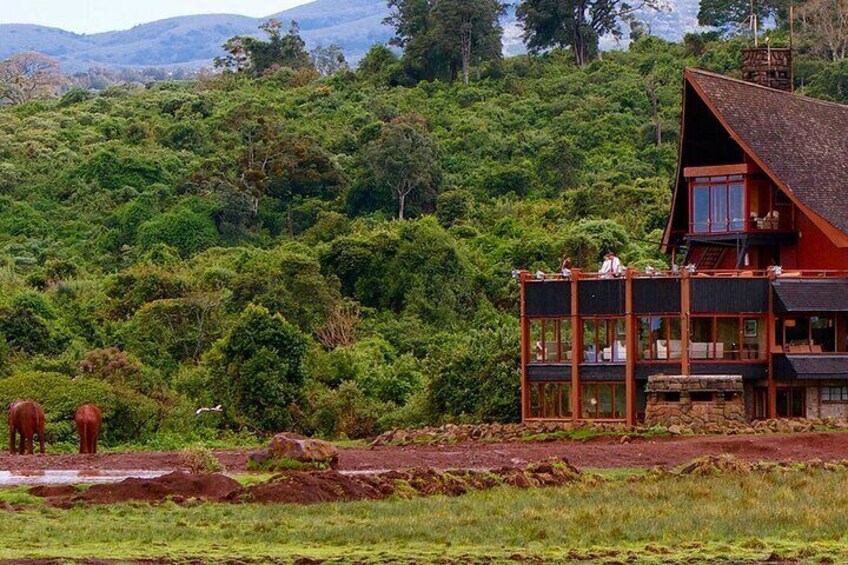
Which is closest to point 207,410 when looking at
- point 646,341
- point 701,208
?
point 646,341

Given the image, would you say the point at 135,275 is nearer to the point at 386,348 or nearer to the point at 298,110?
the point at 386,348

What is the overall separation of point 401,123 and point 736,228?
4050 centimetres

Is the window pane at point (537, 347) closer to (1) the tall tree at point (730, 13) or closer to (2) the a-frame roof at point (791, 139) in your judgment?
(2) the a-frame roof at point (791, 139)

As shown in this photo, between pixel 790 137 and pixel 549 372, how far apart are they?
11042 mm

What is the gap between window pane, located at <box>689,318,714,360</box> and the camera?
52938 mm

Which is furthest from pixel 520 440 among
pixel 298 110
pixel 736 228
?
pixel 298 110

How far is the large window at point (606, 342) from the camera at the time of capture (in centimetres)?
5341

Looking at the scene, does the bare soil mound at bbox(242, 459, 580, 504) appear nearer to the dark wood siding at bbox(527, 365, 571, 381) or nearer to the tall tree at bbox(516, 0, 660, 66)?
the dark wood siding at bbox(527, 365, 571, 381)

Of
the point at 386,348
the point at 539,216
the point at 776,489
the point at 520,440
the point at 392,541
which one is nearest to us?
the point at 392,541

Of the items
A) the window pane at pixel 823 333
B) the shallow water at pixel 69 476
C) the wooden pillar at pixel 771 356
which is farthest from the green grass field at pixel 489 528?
the window pane at pixel 823 333

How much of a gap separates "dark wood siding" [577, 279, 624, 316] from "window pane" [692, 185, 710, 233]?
6902 millimetres

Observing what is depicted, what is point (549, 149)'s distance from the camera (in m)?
98.7

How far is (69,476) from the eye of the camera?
39.3 m

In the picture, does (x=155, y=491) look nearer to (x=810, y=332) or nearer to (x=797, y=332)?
(x=797, y=332)
